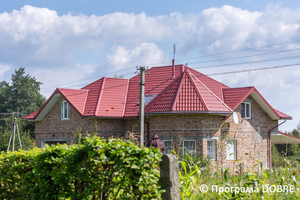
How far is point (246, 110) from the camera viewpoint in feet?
67.8

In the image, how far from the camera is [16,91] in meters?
44.0

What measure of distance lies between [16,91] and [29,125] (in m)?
7.05

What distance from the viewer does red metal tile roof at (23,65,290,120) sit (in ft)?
58.2

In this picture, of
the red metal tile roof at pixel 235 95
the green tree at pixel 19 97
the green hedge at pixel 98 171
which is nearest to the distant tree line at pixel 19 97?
the green tree at pixel 19 97

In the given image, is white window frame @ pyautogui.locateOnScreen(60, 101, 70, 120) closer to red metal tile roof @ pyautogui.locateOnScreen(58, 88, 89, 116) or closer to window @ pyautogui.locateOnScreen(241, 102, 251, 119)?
red metal tile roof @ pyautogui.locateOnScreen(58, 88, 89, 116)

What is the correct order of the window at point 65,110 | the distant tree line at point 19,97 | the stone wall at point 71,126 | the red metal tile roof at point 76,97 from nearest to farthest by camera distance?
the stone wall at point 71,126, the red metal tile roof at point 76,97, the window at point 65,110, the distant tree line at point 19,97

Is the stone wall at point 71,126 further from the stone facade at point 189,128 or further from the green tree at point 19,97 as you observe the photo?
the green tree at point 19,97

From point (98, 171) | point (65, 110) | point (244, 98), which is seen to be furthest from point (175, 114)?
point (98, 171)

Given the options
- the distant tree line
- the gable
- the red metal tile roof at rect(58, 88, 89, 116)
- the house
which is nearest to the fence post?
the house

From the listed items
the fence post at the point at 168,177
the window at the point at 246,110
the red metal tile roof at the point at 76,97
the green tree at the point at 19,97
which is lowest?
the fence post at the point at 168,177

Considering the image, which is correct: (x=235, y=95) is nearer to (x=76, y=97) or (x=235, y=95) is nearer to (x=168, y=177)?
(x=76, y=97)

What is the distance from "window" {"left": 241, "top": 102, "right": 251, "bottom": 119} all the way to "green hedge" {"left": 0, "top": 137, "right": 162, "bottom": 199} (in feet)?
51.5

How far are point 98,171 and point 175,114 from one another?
12.1m

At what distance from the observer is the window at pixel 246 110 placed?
20.5 metres
